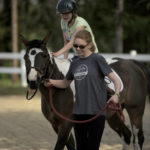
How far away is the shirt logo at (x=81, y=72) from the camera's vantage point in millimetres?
4414

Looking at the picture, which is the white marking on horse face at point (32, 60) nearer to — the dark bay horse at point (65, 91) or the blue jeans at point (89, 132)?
the dark bay horse at point (65, 91)

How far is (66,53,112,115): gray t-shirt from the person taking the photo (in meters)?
4.41

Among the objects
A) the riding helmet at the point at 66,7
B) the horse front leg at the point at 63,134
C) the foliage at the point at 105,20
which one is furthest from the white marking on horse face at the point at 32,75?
the foliage at the point at 105,20

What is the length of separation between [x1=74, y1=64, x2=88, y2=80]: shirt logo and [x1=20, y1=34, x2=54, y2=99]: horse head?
1.01 m

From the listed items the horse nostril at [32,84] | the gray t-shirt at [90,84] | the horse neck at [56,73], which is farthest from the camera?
the horse neck at [56,73]

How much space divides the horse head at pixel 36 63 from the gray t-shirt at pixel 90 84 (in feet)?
3.31

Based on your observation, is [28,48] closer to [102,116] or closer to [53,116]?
[53,116]

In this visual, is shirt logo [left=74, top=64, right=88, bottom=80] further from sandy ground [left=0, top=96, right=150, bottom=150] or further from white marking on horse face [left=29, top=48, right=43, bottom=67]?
sandy ground [left=0, top=96, right=150, bottom=150]

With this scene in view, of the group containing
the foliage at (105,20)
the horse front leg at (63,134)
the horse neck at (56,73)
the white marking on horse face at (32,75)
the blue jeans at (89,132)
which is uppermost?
the white marking on horse face at (32,75)

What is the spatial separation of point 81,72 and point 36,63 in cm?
115

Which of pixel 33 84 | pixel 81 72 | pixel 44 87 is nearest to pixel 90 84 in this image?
pixel 81 72

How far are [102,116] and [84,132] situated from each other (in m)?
0.25

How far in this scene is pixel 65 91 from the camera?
590 centimetres

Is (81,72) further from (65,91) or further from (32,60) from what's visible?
(65,91)
